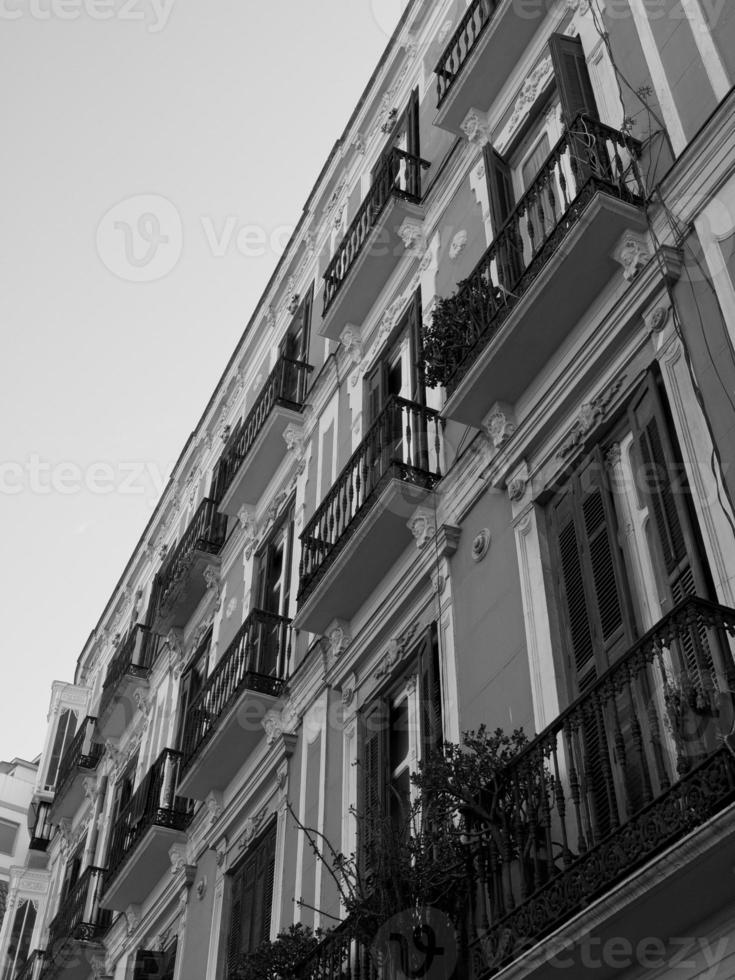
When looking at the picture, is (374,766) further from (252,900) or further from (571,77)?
(571,77)

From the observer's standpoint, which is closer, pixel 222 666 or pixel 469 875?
pixel 469 875

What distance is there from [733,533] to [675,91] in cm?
356

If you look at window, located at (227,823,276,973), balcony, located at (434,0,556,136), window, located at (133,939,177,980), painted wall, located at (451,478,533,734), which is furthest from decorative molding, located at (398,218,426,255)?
window, located at (133,939,177,980)

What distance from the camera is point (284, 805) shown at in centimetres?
1150

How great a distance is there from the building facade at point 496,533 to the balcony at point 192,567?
0.22 feet

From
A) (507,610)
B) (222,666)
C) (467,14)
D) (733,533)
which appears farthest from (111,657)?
(733,533)

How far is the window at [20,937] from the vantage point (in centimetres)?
2214

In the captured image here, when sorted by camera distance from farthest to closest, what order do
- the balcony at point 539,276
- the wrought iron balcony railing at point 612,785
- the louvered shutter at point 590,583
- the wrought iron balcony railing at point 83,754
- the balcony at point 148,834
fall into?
the wrought iron balcony railing at point 83,754 < the balcony at point 148,834 < the balcony at point 539,276 < the louvered shutter at point 590,583 < the wrought iron balcony railing at point 612,785

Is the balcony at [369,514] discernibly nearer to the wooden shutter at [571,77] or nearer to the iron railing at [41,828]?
the wooden shutter at [571,77]

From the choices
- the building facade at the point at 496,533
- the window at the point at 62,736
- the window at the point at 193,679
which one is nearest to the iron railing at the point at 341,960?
the building facade at the point at 496,533

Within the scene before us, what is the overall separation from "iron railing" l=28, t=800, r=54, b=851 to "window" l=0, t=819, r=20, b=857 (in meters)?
1.29

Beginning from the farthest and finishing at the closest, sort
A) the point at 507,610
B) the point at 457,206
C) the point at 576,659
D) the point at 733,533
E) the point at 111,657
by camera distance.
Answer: the point at 111,657, the point at 457,206, the point at 507,610, the point at 576,659, the point at 733,533

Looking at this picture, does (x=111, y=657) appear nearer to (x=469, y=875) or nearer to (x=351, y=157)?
(x=351, y=157)

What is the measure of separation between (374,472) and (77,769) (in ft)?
38.1
